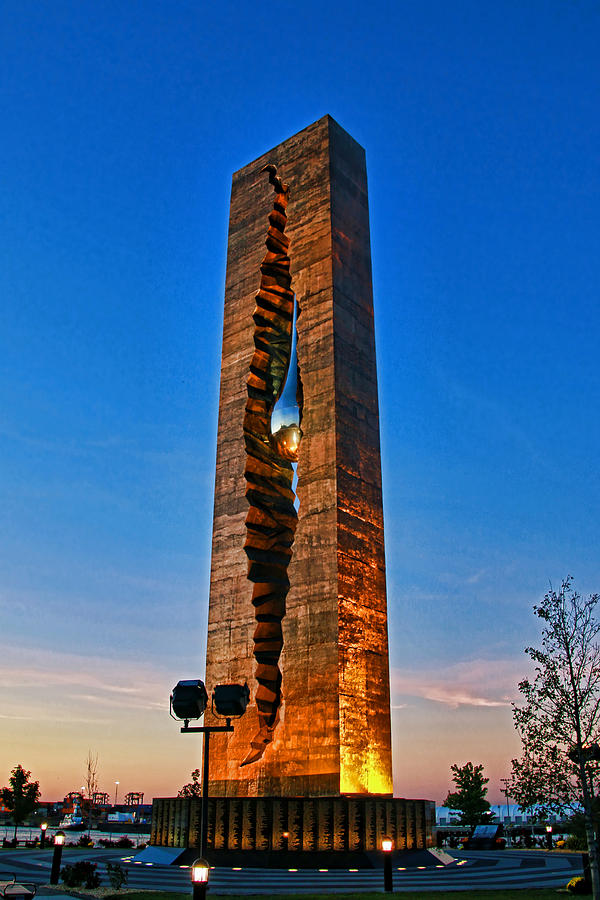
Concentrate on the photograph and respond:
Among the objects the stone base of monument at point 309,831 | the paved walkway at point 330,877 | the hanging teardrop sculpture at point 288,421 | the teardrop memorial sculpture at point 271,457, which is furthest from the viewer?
the hanging teardrop sculpture at point 288,421

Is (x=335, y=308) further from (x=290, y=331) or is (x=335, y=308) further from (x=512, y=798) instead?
(x=512, y=798)

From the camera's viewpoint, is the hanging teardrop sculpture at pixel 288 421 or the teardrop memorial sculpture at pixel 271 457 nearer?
the teardrop memorial sculpture at pixel 271 457

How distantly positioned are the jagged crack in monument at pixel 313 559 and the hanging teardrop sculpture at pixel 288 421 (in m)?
0.27

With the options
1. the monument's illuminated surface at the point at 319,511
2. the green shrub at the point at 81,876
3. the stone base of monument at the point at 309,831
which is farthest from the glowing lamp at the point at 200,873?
the monument's illuminated surface at the point at 319,511

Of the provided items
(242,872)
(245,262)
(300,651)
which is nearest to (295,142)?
(245,262)

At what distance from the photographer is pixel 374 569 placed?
2008cm

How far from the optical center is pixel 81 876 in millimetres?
11594

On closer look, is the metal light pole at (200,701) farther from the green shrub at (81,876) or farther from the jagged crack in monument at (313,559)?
the jagged crack in monument at (313,559)

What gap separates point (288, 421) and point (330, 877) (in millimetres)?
10815

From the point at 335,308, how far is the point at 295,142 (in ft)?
21.7

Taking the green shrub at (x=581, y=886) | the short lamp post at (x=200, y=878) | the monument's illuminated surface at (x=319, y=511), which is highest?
the monument's illuminated surface at (x=319, y=511)

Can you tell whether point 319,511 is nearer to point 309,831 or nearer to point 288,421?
point 288,421

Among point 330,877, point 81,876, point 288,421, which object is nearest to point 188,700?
point 81,876

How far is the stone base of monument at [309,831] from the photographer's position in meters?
16.0
